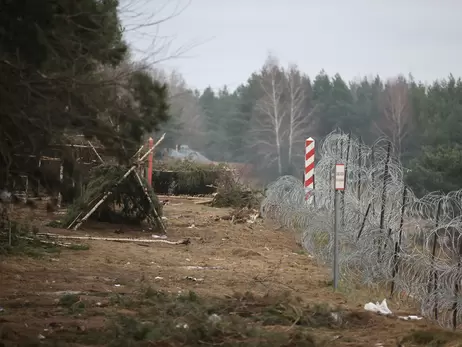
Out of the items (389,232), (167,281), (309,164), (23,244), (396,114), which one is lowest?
(167,281)

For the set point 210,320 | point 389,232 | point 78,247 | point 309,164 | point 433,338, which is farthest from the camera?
point 309,164

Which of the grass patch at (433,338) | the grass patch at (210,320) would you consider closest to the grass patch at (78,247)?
the grass patch at (210,320)

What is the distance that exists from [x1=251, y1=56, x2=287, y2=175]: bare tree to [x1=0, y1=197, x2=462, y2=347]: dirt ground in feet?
95.5

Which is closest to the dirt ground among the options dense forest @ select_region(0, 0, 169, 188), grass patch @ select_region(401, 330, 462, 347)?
grass patch @ select_region(401, 330, 462, 347)

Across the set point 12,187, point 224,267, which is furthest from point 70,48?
point 224,267

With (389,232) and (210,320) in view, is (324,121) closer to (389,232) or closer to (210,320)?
(389,232)

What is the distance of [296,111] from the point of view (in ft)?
167

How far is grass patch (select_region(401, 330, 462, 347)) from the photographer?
7832mm

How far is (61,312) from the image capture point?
9031 mm

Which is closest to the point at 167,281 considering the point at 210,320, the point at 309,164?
the point at 210,320

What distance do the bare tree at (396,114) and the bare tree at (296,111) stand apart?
5.35m

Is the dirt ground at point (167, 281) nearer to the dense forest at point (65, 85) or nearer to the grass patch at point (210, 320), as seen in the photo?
the grass patch at point (210, 320)

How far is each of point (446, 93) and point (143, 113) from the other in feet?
118

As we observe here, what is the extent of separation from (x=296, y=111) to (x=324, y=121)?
1.99 meters
